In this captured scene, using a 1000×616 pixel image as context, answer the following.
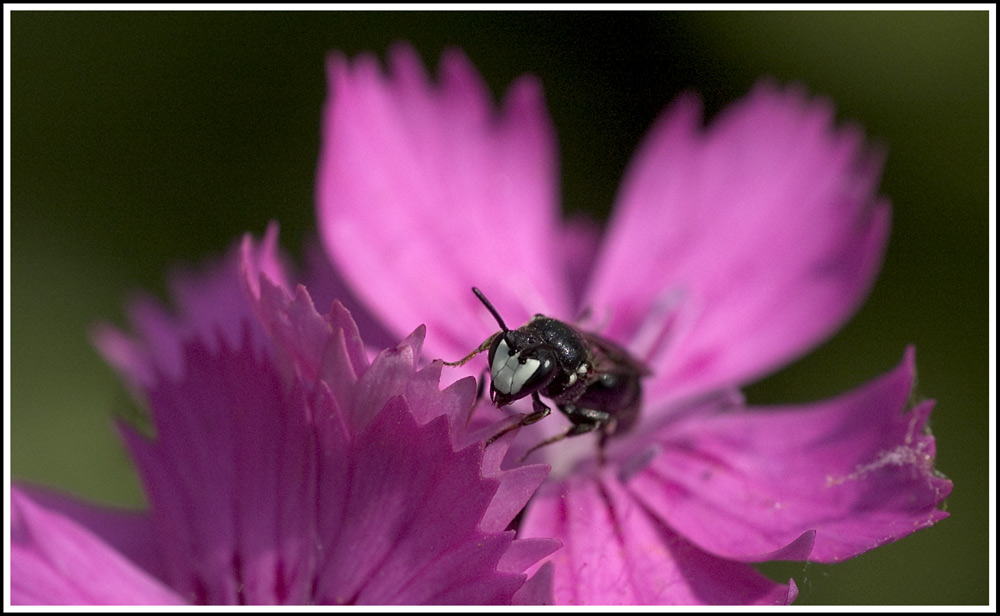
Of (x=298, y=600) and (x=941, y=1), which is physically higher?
A: (x=941, y=1)

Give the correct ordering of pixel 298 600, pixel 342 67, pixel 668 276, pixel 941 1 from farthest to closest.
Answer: pixel 941 1 → pixel 668 276 → pixel 342 67 → pixel 298 600

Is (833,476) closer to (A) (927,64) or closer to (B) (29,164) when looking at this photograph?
(A) (927,64)

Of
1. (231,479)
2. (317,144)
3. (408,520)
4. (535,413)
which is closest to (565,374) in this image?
(535,413)

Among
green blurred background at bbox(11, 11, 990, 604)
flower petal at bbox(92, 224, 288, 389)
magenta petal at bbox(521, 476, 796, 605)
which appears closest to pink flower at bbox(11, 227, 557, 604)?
magenta petal at bbox(521, 476, 796, 605)

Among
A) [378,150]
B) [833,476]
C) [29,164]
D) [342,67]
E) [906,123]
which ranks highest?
[29,164]

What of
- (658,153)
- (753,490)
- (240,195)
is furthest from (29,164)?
(753,490)

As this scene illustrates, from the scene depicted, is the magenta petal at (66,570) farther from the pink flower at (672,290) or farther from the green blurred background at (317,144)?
the green blurred background at (317,144)

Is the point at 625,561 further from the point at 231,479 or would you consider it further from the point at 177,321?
the point at 177,321
